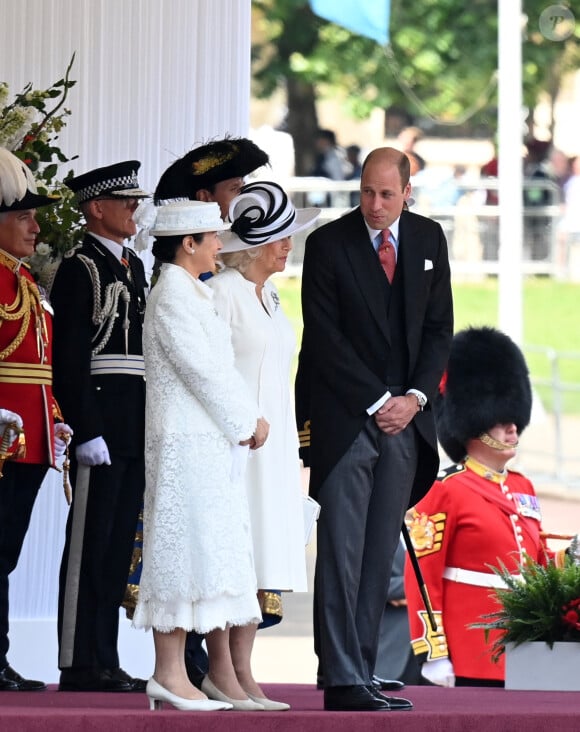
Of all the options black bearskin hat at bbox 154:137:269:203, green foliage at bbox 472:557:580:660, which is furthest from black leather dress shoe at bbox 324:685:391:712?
black bearskin hat at bbox 154:137:269:203

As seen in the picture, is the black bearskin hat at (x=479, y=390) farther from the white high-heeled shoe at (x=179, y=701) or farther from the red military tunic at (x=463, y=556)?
the white high-heeled shoe at (x=179, y=701)

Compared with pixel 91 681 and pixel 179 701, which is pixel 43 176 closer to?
pixel 91 681

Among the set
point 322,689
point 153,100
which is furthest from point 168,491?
point 153,100

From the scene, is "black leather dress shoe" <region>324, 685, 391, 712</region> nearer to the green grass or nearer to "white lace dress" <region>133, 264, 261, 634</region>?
"white lace dress" <region>133, 264, 261, 634</region>

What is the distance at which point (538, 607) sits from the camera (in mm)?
6859

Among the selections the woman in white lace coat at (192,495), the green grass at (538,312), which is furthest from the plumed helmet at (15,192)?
the green grass at (538,312)

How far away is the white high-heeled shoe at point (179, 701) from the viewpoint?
19.1 feet

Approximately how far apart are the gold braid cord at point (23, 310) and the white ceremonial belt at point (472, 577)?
1823mm

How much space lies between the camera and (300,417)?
6949mm

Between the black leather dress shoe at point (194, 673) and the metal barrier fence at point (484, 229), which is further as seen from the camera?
the metal barrier fence at point (484, 229)

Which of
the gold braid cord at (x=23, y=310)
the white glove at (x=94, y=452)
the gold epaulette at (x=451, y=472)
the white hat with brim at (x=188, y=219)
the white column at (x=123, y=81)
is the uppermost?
the white column at (x=123, y=81)

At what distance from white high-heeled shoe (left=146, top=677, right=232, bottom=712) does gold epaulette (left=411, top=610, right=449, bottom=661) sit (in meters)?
1.54

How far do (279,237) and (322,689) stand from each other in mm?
1560

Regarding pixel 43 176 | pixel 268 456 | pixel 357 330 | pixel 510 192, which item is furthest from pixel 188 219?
pixel 510 192
